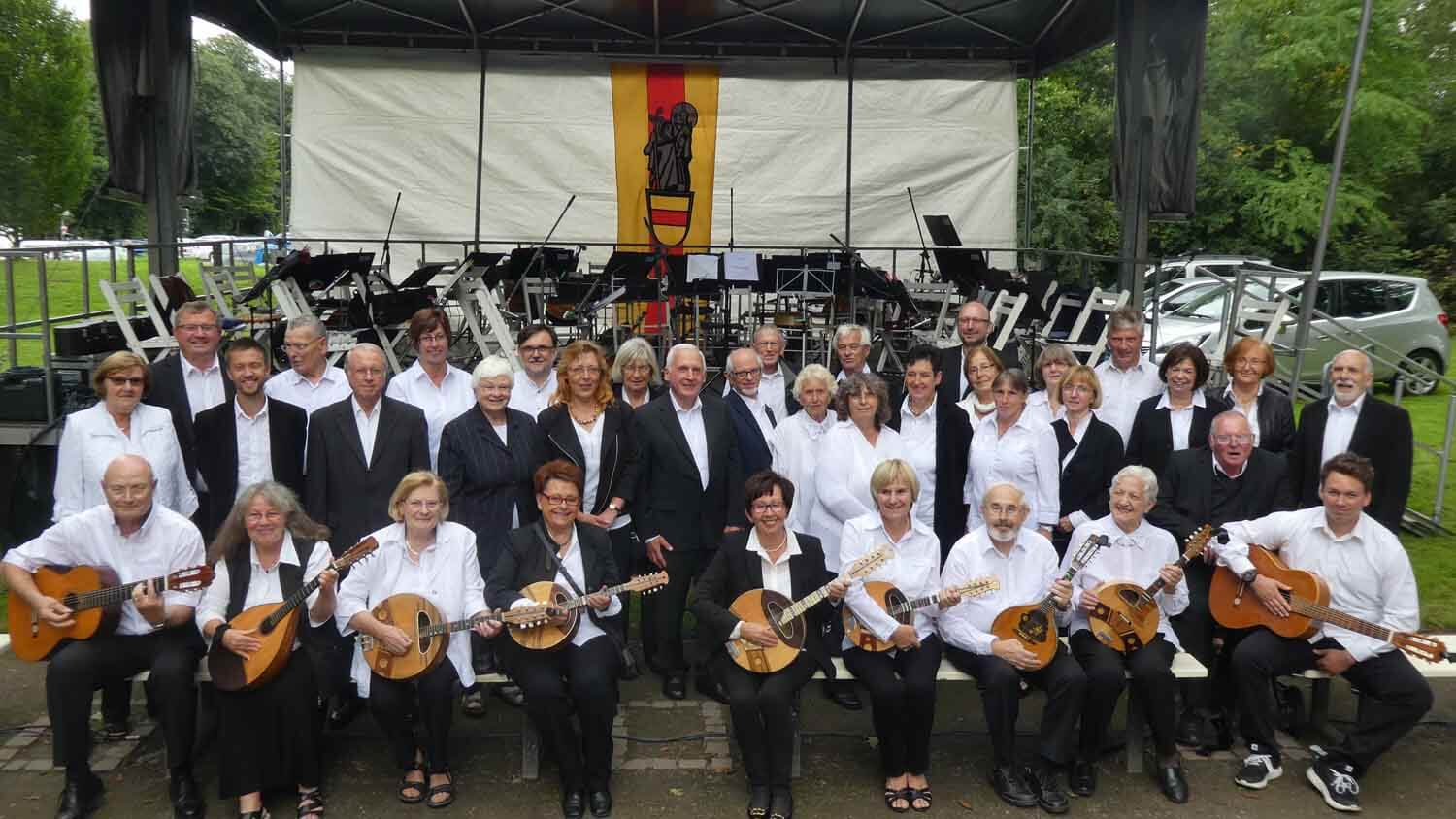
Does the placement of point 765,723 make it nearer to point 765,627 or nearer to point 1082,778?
point 765,627

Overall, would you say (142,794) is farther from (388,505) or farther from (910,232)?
(910,232)

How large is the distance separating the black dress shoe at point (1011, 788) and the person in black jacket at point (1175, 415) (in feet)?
5.66

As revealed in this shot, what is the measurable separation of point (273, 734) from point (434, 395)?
6.25 ft

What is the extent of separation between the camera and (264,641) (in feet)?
14.4

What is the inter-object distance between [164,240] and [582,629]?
609cm

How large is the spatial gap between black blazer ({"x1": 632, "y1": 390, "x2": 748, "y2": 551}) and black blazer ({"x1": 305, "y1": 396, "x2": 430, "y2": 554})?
1.03 m

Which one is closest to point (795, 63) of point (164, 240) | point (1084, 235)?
point (164, 240)

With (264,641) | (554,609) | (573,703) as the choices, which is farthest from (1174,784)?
(264,641)

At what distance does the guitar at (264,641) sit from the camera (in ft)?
14.3

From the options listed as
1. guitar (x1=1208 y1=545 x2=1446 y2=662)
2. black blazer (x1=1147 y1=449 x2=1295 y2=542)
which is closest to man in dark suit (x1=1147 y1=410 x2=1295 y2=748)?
black blazer (x1=1147 y1=449 x2=1295 y2=542)

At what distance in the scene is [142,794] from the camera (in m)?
4.62

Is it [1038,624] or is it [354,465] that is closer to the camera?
[1038,624]

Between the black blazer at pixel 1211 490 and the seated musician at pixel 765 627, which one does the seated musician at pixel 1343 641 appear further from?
the seated musician at pixel 765 627

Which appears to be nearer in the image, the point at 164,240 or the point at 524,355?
Result: the point at 524,355
